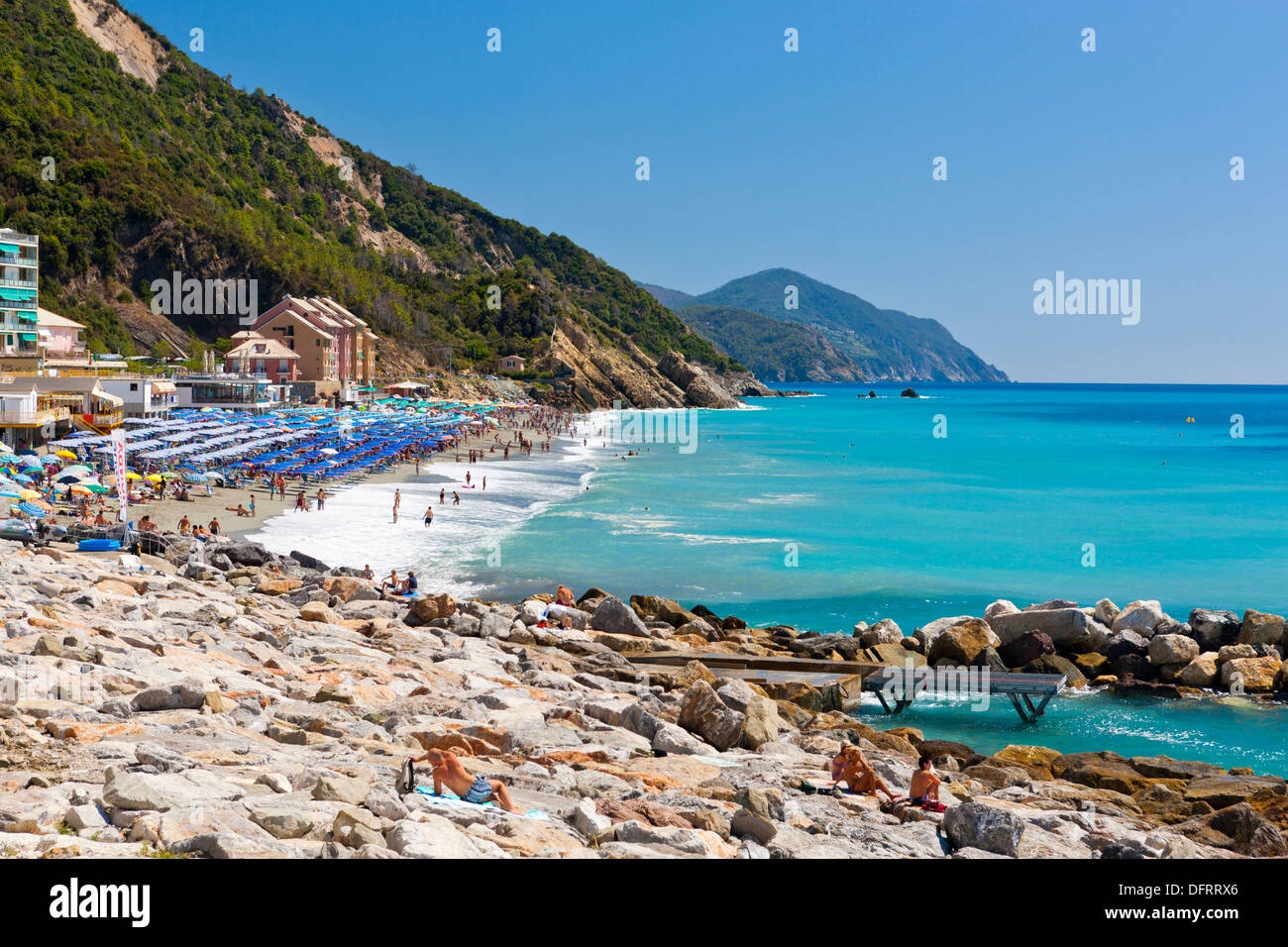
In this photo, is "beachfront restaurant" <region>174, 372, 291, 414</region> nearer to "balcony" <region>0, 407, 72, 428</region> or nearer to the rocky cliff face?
"balcony" <region>0, 407, 72, 428</region>

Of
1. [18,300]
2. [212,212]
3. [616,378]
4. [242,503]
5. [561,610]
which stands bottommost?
[561,610]

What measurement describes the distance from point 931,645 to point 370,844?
15187 mm

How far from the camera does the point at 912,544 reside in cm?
3566

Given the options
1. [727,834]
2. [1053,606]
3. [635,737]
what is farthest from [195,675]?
[1053,606]

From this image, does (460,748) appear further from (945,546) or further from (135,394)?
(135,394)

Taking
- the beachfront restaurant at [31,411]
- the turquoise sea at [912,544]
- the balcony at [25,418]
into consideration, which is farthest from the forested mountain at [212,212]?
the turquoise sea at [912,544]

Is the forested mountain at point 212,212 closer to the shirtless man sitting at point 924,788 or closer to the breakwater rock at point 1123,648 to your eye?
the breakwater rock at point 1123,648

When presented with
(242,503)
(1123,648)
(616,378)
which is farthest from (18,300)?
(616,378)

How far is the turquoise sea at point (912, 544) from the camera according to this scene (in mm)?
17078

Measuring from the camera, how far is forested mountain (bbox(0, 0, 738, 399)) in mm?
94312

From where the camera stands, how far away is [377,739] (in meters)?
10.1

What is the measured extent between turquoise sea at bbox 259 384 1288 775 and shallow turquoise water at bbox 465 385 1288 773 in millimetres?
95

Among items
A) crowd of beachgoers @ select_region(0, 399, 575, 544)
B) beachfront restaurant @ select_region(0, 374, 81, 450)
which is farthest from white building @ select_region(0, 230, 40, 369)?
crowd of beachgoers @ select_region(0, 399, 575, 544)

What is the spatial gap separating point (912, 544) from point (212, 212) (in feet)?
336
